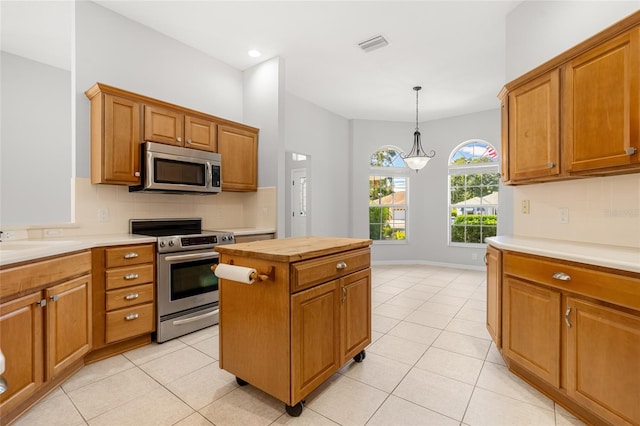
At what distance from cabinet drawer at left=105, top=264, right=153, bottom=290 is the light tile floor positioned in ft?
1.89

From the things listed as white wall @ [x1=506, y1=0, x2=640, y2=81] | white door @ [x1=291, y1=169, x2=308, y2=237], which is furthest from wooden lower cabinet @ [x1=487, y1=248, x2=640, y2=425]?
white door @ [x1=291, y1=169, x2=308, y2=237]

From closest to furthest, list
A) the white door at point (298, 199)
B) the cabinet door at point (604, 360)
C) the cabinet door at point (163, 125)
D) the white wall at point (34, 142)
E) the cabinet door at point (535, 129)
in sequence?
the cabinet door at point (604, 360)
the cabinet door at point (535, 129)
the cabinet door at point (163, 125)
the white wall at point (34, 142)
the white door at point (298, 199)

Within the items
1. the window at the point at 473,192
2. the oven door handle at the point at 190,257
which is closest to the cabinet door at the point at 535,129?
the oven door handle at the point at 190,257

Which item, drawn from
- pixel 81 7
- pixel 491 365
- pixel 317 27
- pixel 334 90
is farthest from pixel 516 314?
pixel 81 7

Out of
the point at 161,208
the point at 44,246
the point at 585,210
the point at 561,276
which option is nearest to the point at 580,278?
the point at 561,276

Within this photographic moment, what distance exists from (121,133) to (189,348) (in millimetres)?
1965

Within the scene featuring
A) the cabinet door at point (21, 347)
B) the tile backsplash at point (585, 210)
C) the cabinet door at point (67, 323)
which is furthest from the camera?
the tile backsplash at point (585, 210)

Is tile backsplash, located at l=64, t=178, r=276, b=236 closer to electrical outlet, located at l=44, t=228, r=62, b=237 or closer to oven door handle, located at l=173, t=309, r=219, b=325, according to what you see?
electrical outlet, located at l=44, t=228, r=62, b=237

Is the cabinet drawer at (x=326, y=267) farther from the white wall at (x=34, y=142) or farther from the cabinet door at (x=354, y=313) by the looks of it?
the white wall at (x=34, y=142)

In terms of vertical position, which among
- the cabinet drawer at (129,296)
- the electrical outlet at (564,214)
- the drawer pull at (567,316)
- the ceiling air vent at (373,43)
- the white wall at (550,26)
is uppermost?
the ceiling air vent at (373,43)

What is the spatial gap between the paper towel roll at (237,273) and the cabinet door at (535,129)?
221cm

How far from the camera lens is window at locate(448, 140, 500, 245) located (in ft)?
18.9

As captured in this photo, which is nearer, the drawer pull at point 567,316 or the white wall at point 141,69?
the drawer pull at point 567,316

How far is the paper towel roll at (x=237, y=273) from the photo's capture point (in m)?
1.66
